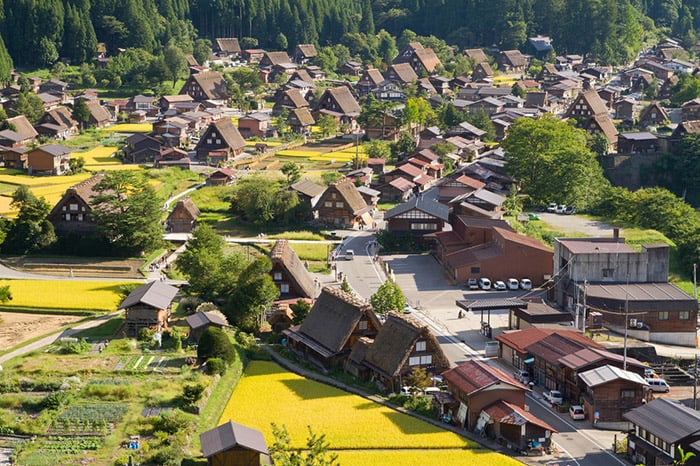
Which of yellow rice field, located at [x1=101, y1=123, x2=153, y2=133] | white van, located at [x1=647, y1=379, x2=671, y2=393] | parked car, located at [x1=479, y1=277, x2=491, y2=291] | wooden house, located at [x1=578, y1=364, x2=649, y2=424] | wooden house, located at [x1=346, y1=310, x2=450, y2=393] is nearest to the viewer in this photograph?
wooden house, located at [x1=578, y1=364, x2=649, y2=424]

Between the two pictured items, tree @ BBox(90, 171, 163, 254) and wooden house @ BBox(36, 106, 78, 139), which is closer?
tree @ BBox(90, 171, 163, 254)

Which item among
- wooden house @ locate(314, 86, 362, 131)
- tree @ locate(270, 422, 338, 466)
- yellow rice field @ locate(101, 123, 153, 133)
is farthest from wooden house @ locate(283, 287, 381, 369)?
wooden house @ locate(314, 86, 362, 131)

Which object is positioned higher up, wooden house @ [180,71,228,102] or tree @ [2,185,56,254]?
wooden house @ [180,71,228,102]

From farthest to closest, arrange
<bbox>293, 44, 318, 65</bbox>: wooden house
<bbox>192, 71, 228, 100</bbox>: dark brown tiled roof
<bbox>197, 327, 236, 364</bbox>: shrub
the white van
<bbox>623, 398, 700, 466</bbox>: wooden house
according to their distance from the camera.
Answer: <bbox>293, 44, 318, 65</bbox>: wooden house
<bbox>192, 71, 228, 100</bbox>: dark brown tiled roof
the white van
<bbox>197, 327, 236, 364</bbox>: shrub
<bbox>623, 398, 700, 466</bbox>: wooden house

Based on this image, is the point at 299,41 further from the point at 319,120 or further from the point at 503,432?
the point at 503,432

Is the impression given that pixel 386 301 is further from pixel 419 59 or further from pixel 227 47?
pixel 227 47

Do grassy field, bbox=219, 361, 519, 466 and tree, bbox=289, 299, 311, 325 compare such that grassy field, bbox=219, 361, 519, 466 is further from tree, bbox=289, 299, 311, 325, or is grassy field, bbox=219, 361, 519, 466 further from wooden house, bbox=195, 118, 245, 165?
wooden house, bbox=195, 118, 245, 165

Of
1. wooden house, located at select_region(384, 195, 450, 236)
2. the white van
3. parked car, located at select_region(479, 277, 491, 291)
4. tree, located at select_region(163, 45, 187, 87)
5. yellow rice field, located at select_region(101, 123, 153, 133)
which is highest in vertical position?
tree, located at select_region(163, 45, 187, 87)

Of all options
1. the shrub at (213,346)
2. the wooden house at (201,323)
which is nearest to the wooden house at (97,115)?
the wooden house at (201,323)

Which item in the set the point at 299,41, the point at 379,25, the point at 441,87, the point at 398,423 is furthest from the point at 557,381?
the point at 379,25
